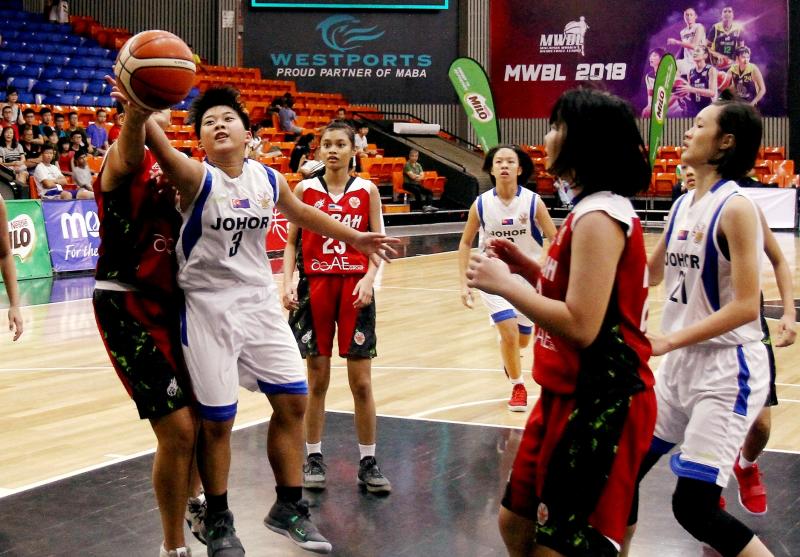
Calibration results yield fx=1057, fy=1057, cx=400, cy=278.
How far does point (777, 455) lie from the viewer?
533 centimetres

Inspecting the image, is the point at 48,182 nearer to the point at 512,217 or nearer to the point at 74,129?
the point at 74,129

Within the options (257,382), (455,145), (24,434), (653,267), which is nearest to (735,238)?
(653,267)

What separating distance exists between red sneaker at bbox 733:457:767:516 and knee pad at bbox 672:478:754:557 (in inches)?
49.6

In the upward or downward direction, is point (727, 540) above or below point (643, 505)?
above

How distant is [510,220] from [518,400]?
44.6 inches

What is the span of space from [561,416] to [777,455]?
3275mm

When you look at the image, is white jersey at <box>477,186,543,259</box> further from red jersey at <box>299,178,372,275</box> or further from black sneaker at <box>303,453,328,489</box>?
black sneaker at <box>303,453,328,489</box>

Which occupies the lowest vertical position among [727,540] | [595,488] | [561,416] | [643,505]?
[643,505]

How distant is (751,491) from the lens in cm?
430

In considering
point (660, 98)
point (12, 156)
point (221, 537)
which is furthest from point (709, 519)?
point (660, 98)

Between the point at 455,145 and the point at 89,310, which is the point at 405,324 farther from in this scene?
the point at 455,145

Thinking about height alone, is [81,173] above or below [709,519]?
above

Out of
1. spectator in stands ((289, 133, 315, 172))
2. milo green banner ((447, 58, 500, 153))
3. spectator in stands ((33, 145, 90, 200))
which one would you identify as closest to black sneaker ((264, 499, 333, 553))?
spectator in stands ((33, 145, 90, 200))

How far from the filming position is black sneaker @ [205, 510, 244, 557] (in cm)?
364
